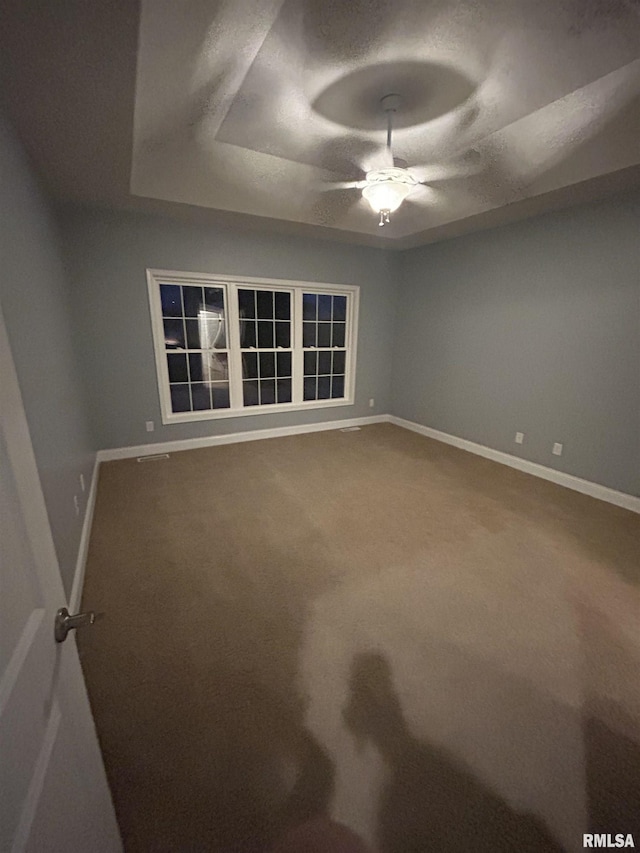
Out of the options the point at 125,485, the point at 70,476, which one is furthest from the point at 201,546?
the point at 125,485

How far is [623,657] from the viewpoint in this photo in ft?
5.39

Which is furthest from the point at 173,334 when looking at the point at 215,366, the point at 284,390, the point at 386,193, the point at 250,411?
the point at 386,193

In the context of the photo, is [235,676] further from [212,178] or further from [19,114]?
[212,178]

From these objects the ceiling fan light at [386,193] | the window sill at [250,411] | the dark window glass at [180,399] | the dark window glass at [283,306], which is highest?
the ceiling fan light at [386,193]

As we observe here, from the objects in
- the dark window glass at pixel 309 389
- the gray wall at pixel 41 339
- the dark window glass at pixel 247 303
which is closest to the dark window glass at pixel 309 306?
the dark window glass at pixel 247 303

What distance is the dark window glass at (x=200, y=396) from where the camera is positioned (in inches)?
167

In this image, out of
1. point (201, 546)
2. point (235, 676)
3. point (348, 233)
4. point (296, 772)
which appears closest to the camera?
point (296, 772)

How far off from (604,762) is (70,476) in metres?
2.94

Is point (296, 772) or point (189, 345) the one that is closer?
point (296, 772)

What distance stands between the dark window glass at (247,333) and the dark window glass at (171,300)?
28.1 inches

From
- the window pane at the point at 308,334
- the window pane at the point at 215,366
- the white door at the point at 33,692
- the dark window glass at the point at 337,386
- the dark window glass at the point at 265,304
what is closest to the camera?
the white door at the point at 33,692

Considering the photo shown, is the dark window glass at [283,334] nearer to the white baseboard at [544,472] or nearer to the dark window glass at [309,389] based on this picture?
the dark window glass at [309,389]

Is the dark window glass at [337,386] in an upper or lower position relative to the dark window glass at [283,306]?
lower

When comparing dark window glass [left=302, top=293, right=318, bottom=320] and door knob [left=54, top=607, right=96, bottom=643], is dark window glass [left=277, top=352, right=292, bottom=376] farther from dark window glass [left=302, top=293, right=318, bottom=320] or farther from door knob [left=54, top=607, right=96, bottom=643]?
door knob [left=54, top=607, right=96, bottom=643]
